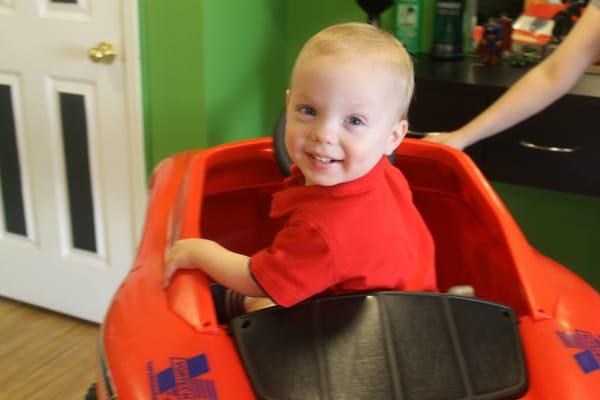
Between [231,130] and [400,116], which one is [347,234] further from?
[231,130]

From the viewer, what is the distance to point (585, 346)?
0.98 meters

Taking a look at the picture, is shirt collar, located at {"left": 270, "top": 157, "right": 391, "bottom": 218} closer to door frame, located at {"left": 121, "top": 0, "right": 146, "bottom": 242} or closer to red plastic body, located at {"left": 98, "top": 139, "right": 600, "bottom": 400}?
red plastic body, located at {"left": 98, "top": 139, "right": 600, "bottom": 400}

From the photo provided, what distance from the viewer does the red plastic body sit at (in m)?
0.93

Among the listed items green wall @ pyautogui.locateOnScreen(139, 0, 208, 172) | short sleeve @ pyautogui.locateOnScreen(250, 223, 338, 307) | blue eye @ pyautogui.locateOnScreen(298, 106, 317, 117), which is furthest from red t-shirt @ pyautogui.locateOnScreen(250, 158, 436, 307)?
green wall @ pyautogui.locateOnScreen(139, 0, 208, 172)

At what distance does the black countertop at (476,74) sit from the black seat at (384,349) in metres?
0.83

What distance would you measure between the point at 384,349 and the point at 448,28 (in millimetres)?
1280

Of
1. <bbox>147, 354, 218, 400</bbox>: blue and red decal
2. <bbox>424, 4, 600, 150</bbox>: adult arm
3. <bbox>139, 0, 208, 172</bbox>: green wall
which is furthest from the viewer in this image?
<bbox>139, 0, 208, 172</bbox>: green wall

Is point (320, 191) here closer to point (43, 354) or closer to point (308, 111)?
point (308, 111)

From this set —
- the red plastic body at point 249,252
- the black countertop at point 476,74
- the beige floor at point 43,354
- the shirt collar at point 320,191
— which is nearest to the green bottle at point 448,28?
the black countertop at point 476,74

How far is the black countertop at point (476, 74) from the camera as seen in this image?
5.48 feet

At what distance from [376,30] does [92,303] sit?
153cm

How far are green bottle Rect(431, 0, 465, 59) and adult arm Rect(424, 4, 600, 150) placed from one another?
48cm

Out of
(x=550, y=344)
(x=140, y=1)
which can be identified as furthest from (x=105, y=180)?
(x=550, y=344)

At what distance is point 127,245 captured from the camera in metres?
2.11
